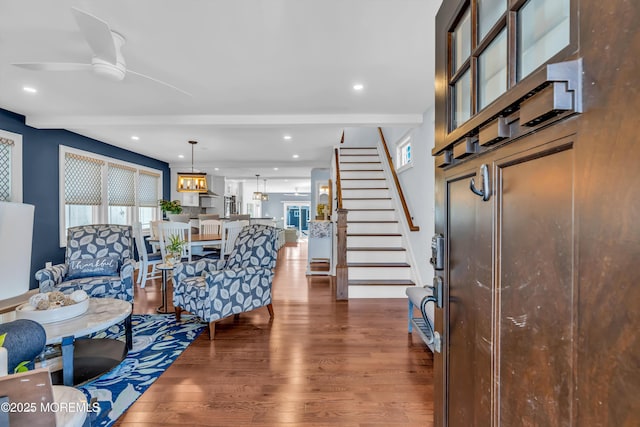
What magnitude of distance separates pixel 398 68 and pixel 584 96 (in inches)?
103

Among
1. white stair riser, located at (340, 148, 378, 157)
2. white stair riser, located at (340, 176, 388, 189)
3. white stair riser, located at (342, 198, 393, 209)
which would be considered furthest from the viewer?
white stair riser, located at (340, 148, 378, 157)

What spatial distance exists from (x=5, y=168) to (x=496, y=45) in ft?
18.3

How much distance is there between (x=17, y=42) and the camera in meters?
2.31

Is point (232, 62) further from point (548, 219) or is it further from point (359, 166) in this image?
point (359, 166)

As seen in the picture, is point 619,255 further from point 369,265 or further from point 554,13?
point 369,265

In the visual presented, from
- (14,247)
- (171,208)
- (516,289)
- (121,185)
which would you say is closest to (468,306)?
(516,289)

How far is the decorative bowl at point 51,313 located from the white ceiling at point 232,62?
197 centimetres

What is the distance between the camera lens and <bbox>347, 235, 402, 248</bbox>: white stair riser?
4961mm

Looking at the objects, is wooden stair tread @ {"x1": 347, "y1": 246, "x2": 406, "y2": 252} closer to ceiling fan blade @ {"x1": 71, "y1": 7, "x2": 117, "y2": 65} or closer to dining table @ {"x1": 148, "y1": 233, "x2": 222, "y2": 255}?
dining table @ {"x1": 148, "y1": 233, "x2": 222, "y2": 255}

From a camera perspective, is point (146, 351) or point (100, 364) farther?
point (146, 351)

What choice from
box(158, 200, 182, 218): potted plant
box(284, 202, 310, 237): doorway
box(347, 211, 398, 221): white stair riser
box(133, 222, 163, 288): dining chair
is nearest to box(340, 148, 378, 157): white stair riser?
box(347, 211, 398, 221): white stair riser

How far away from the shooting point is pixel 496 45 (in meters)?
0.76

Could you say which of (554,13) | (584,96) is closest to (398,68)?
(554,13)

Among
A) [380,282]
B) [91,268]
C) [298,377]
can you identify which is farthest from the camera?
[380,282]
